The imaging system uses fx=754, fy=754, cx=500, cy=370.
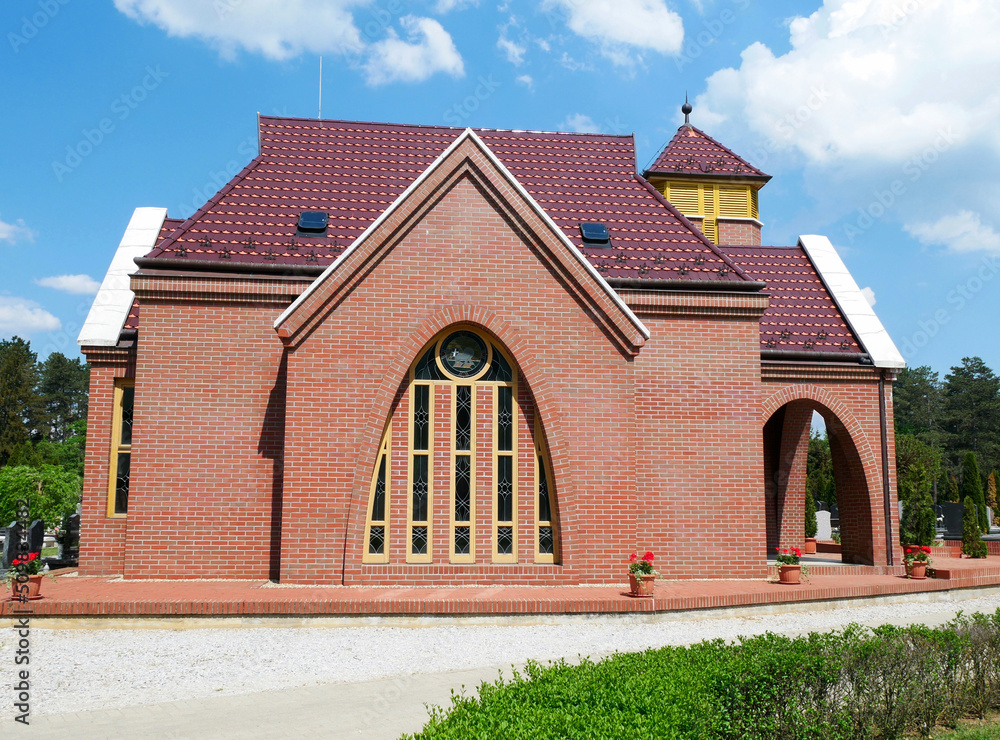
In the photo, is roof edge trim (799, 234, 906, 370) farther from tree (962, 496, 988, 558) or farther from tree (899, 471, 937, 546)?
tree (962, 496, 988, 558)

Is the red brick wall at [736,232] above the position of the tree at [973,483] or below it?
above

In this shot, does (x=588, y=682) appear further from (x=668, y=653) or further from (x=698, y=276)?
(x=698, y=276)

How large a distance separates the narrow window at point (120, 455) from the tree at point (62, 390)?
79.1 metres

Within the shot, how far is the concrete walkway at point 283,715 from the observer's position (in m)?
6.30

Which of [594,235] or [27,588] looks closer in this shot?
[27,588]

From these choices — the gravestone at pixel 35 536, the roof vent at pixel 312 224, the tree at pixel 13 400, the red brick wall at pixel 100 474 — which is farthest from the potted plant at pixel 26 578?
the tree at pixel 13 400

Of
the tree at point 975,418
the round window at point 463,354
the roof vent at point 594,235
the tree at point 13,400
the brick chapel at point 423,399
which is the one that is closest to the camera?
the brick chapel at point 423,399

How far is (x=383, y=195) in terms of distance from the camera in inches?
610

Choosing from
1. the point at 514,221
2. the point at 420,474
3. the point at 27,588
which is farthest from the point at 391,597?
the point at 514,221

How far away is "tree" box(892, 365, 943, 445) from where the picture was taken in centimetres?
8606

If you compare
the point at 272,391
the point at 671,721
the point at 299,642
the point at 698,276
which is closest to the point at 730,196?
the point at 698,276

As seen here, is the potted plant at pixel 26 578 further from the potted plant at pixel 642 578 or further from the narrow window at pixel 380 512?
the potted plant at pixel 642 578

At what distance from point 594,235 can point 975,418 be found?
3217 inches

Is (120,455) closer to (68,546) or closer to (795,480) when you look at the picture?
(68,546)
